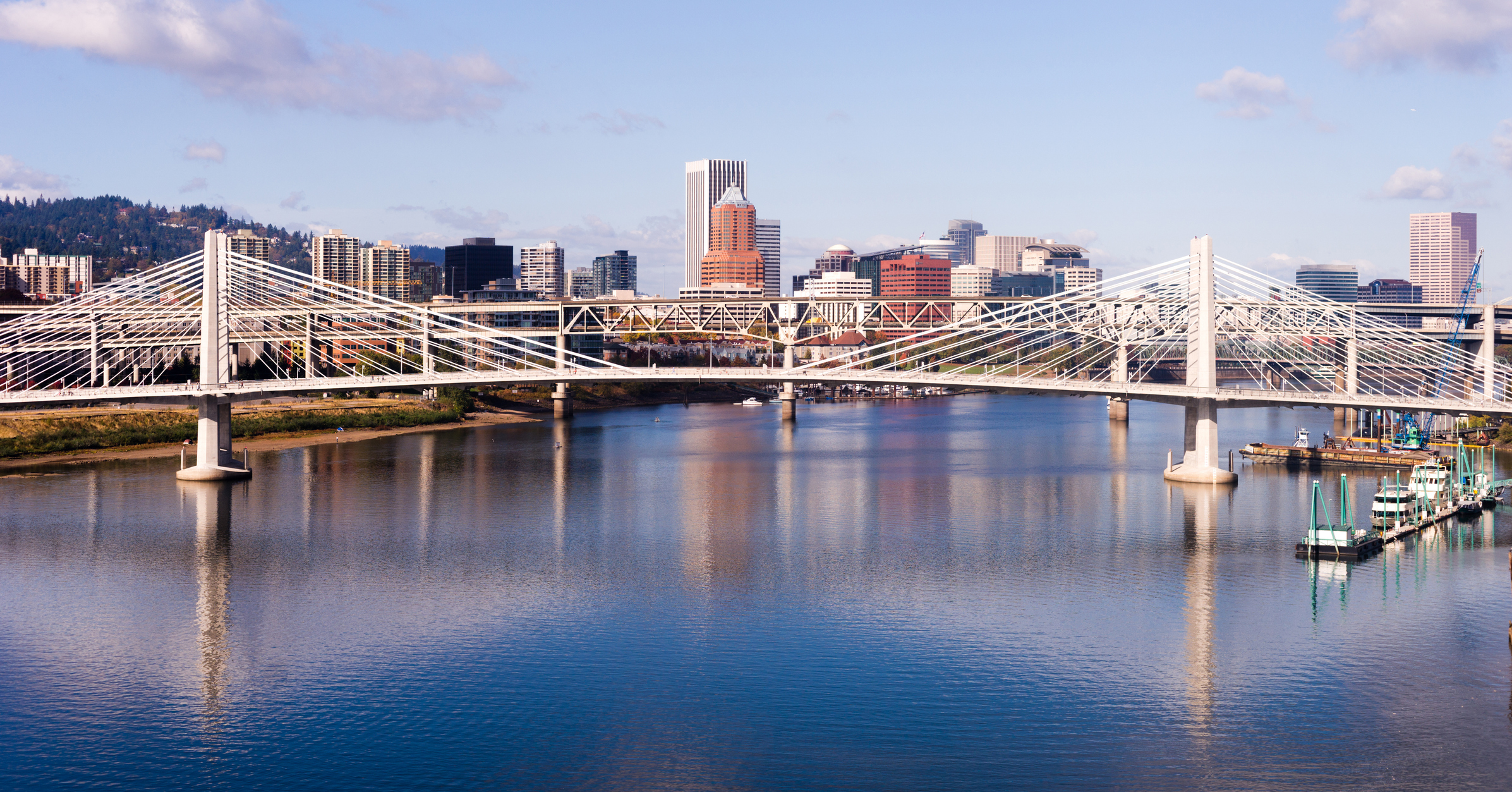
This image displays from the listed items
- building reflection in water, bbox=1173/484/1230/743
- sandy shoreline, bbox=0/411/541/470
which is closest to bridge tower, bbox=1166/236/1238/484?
building reflection in water, bbox=1173/484/1230/743

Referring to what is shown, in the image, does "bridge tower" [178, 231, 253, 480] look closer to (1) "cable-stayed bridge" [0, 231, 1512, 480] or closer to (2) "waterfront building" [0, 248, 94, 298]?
(1) "cable-stayed bridge" [0, 231, 1512, 480]

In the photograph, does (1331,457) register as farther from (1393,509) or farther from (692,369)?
(692,369)

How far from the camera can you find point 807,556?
117 ft

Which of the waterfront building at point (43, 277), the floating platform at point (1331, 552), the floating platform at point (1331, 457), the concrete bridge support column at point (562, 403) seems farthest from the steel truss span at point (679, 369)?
the waterfront building at point (43, 277)

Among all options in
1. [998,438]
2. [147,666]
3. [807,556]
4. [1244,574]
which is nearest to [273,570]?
[147,666]

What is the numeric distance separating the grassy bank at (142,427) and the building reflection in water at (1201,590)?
45.9 meters

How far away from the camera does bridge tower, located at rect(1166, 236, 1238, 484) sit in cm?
4909

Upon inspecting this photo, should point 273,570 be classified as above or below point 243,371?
below

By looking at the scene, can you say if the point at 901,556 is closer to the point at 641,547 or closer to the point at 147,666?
the point at 641,547

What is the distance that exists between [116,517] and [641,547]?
16954 millimetres

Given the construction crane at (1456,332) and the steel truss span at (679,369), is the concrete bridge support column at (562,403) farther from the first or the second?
the construction crane at (1456,332)

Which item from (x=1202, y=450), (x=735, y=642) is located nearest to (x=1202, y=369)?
(x=1202, y=450)

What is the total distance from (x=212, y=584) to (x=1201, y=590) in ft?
75.2

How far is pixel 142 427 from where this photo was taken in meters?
66.4
